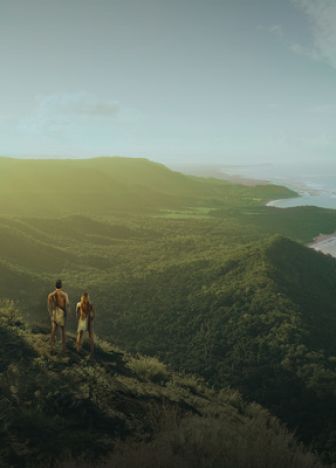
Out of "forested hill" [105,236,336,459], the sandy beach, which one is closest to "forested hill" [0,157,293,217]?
the sandy beach

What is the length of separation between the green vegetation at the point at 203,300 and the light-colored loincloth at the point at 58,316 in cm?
454

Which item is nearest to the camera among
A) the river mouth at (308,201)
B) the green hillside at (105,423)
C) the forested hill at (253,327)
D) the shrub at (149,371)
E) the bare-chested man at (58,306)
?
the green hillside at (105,423)

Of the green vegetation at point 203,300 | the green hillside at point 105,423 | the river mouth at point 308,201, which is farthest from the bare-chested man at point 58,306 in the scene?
the river mouth at point 308,201

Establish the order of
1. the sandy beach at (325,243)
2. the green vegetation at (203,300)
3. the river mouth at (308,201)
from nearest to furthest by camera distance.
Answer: the green vegetation at (203,300) → the sandy beach at (325,243) → the river mouth at (308,201)

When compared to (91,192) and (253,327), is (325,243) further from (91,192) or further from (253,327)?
(91,192)

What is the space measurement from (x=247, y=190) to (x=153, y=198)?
214 ft

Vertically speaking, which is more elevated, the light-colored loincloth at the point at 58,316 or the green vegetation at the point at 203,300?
the light-colored loincloth at the point at 58,316

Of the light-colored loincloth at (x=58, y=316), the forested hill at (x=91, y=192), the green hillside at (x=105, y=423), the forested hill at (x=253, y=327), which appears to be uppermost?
the forested hill at (x=91, y=192)

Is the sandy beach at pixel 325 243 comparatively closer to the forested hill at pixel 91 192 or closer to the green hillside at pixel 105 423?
the forested hill at pixel 91 192

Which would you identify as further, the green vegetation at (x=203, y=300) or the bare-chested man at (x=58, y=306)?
the green vegetation at (x=203, y=300)

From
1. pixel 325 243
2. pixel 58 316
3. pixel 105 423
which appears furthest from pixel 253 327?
pixel 325 243

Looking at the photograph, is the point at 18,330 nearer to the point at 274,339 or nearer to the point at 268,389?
the point at 268,389

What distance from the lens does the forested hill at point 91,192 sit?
104 metres

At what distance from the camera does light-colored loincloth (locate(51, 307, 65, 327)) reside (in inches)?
521
